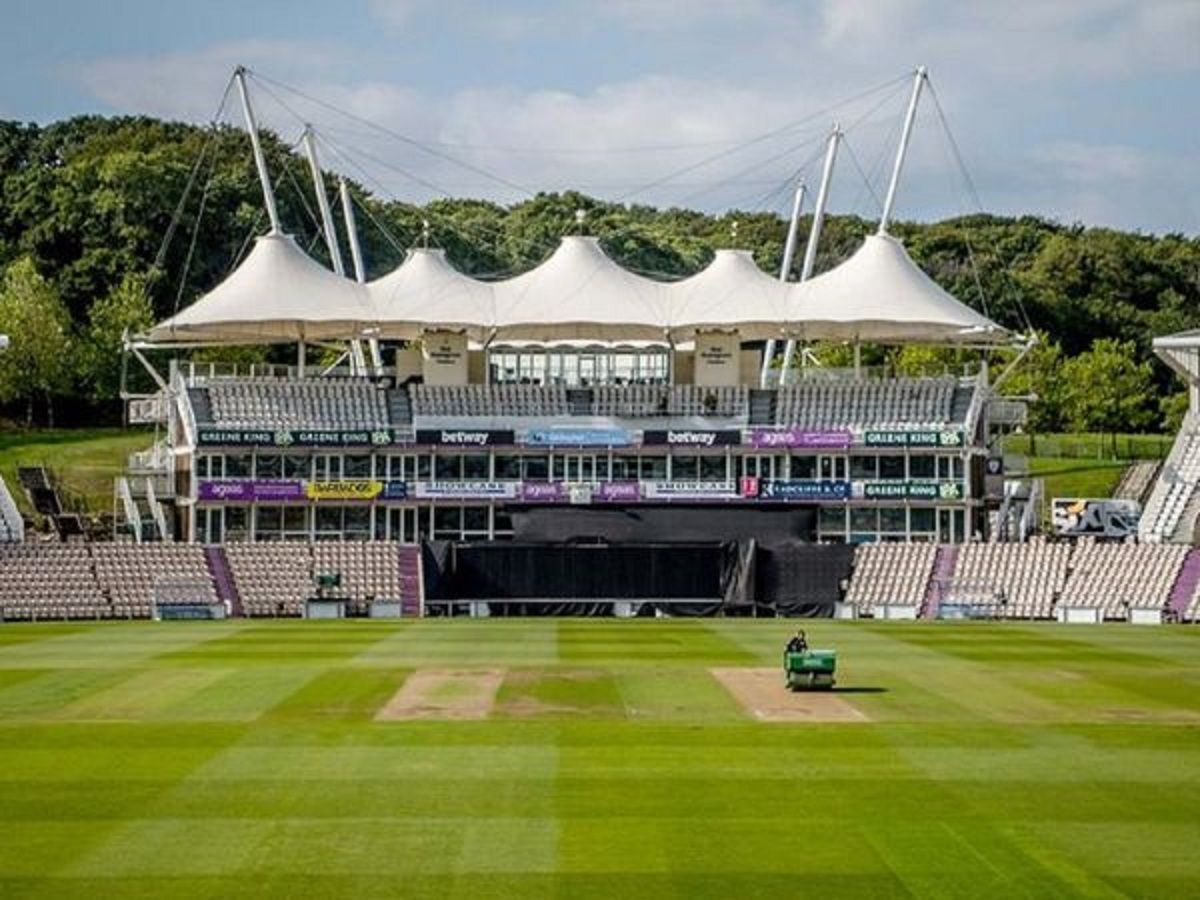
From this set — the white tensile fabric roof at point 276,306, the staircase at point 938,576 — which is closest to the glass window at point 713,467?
the staircase at point 938,576

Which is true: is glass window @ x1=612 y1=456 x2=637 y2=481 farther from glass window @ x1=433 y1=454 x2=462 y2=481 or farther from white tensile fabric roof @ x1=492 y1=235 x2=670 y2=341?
white tensile fabric roof @ x1=492 y1=235 x2=670 y2=341

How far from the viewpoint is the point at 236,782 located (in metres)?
26.2

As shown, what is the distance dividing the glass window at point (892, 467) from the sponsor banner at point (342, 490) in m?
18.8

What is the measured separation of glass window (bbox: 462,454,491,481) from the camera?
249 ft

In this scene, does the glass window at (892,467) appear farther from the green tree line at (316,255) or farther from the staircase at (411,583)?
the green tree line at (316,255)

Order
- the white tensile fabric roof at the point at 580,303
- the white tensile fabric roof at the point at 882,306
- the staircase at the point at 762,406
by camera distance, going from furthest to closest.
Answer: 1. the white tensile fabric roof at the point at 580,303
2. the white tensile fabric roof at the point at 882,306
3. the staircase at the point at 762,406

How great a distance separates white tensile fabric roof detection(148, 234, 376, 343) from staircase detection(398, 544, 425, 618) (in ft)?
42.1

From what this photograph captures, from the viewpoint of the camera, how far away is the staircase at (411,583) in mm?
66625

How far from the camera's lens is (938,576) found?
6825 centimetres

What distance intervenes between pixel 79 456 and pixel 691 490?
33618 millimetres

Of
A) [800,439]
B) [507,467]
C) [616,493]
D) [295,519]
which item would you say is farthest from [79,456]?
[800,439]

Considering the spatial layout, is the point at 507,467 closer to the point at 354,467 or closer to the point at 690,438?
the point at 354,467

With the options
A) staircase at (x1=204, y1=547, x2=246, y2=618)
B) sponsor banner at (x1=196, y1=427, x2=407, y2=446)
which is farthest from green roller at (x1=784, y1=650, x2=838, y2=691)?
sponsor banner at (x1=196, y1=427, x2=407, y2=446)

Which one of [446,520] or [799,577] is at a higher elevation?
[446,520]
